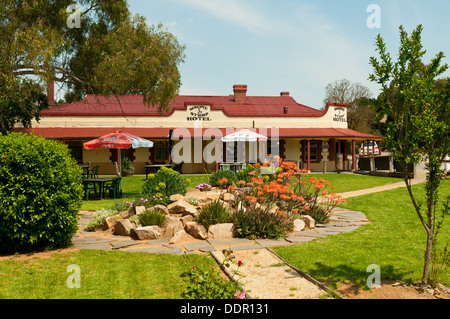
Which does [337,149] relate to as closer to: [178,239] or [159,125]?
[159,125]

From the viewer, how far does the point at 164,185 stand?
9672 millimetres

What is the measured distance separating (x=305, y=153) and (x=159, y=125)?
10145 millimetres

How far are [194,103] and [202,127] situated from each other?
5.51 ft

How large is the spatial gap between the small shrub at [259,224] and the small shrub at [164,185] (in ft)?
9.38

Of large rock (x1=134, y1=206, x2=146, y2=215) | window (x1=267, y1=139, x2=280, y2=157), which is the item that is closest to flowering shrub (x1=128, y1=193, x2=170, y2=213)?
large rock (x1=134, y1=206, x2=146, y2=215)

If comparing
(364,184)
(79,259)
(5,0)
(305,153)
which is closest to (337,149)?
(305,153)

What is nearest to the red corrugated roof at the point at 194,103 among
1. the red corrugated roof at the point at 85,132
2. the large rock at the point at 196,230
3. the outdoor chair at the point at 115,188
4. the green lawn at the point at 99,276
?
the red corrugated roof at the point at 85,132

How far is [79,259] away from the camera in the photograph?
5734 millimetres

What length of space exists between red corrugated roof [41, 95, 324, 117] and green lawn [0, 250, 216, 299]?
18013mm

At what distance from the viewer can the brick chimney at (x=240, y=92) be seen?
2744cm

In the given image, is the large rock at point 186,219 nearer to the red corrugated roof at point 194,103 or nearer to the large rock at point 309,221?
the large rock at point 309,221

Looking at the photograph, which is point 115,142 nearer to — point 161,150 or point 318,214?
point 318,214

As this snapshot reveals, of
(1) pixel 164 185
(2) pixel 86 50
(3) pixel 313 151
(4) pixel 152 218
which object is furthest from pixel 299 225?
(3) pixel 313 151
